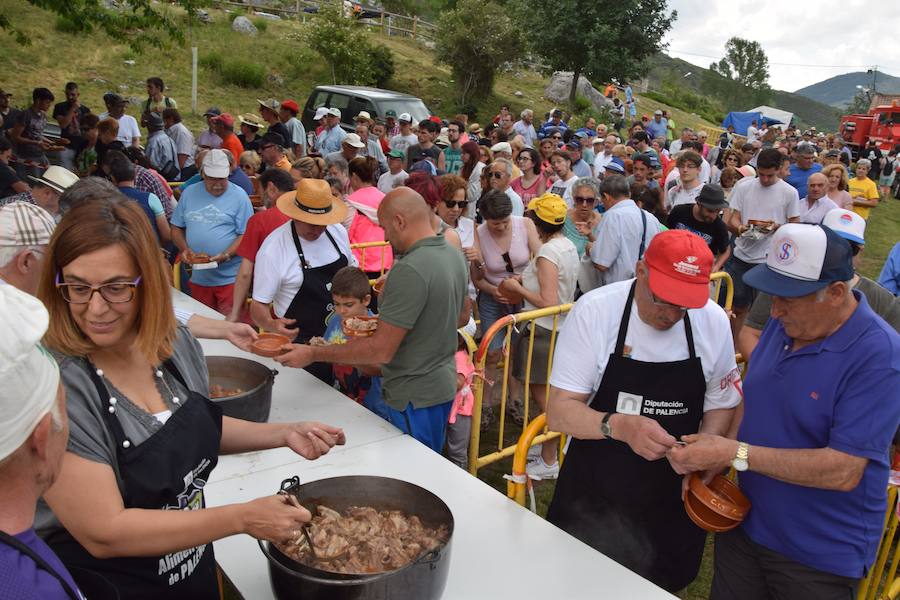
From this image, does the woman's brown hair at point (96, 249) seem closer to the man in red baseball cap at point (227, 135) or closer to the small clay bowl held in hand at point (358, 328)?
the small clay bowl held in hand at point (358, 328)

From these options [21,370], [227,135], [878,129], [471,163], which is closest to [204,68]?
[227,135]

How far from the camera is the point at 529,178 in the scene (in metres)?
8.71

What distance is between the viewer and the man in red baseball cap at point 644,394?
2.48m

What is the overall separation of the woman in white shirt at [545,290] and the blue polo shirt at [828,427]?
85.3 inches

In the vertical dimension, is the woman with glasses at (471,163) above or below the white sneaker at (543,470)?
above

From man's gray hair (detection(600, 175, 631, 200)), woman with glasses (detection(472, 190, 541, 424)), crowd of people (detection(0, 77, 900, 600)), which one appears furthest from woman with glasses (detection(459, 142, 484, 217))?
crowd of people (detection(0, 77, 900, 600))

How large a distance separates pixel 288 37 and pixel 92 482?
106ft

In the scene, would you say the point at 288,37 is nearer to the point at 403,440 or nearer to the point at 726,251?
the point at 726,251

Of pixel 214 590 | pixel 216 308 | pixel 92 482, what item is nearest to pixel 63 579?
pixel 92 482

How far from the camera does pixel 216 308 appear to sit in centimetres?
567

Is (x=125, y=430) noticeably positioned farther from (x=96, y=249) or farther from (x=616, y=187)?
(x=616, y=187)

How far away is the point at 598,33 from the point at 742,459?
3175 centimetres

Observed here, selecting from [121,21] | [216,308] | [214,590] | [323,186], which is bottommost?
[216,308]

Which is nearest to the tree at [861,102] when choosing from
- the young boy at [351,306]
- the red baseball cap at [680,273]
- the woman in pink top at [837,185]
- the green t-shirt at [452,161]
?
the woman in pink top at [837,185]
